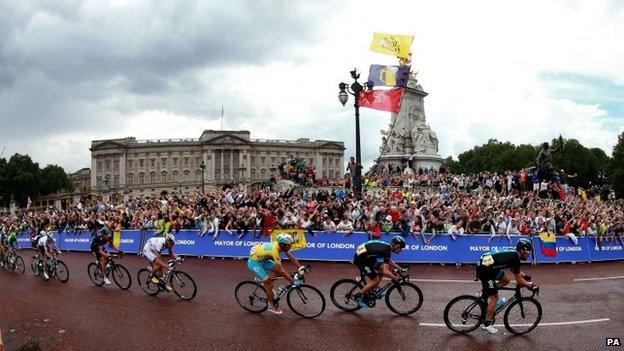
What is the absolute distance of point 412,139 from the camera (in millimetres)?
50375

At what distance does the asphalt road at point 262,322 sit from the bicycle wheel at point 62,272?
910mm

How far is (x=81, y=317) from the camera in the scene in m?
11.0

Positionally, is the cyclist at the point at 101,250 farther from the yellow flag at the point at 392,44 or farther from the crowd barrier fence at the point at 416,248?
the yellow flag at the point at 392,44

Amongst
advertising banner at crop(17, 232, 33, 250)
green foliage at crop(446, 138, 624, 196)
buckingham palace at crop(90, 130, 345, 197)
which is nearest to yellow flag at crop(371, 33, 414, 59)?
advertising banner at crop(17, 232, 33, 250)

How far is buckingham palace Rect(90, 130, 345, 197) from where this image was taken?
146 meters

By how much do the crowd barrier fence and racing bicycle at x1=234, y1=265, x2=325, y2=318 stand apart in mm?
7541

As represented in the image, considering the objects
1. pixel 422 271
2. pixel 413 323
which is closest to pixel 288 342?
pixel 413 323

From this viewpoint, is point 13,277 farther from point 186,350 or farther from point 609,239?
point 609,239

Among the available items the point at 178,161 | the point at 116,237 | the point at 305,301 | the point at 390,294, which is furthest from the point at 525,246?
the point at 178,161

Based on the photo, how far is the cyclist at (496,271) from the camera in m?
8.92

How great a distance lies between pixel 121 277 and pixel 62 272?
3244 mm

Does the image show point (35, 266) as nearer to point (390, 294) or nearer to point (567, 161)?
point (390, 294)

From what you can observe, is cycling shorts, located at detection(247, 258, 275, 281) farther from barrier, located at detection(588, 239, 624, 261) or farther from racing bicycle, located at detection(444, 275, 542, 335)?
barrier, located at detection(588, 239, 624, 261)

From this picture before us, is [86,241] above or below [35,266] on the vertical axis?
above
